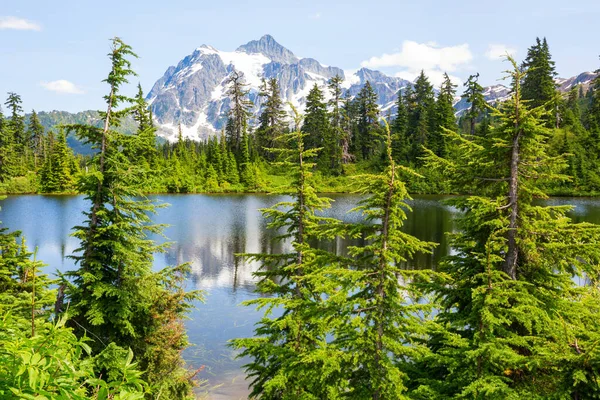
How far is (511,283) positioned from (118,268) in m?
9.71

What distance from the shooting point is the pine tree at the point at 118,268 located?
33.3 feet

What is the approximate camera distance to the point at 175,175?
70.6 meters

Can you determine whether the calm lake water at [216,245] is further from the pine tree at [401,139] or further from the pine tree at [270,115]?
the pine tree at [270,115]

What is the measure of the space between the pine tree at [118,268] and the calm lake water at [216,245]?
4.04 ft

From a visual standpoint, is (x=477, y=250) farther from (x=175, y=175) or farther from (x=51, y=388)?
(x=175, y=175)

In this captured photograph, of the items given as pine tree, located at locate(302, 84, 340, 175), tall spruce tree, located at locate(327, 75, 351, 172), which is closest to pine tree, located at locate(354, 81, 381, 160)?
tall spruce tree, located at locate(327, 75, 351, 172)

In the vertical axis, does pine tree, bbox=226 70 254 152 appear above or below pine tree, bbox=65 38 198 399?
above

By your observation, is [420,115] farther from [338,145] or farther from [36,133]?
[36,133]

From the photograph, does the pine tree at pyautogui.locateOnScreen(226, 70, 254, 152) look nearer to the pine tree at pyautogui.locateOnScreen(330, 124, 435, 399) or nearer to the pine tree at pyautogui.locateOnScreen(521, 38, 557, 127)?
the pine tree at pyautogui.locateOnScreen(521, 38, 557, 127)

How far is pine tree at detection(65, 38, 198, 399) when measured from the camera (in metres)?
10.1

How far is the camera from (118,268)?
10664 millimetres

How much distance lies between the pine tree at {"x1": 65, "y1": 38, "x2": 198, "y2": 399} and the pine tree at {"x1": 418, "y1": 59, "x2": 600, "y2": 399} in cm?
729

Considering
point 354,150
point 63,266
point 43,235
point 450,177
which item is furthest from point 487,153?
point 354,150

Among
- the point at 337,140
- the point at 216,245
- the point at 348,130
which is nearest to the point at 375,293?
the point at 216,245
